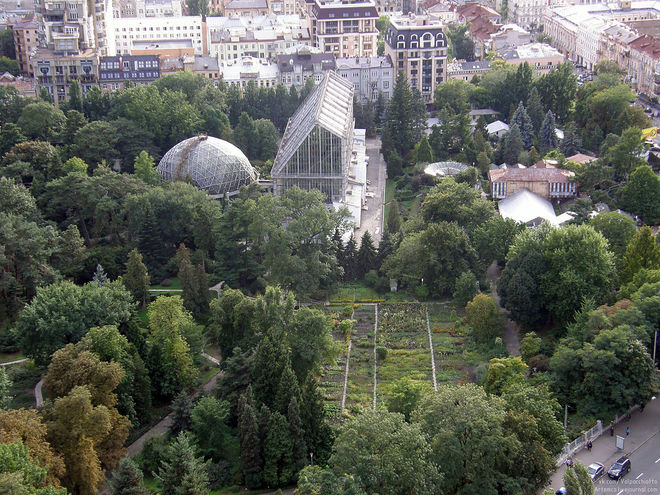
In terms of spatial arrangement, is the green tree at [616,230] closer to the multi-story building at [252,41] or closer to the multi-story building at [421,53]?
the multi-story building at [421,53]

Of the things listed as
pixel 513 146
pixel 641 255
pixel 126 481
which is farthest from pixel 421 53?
pixel 126 481

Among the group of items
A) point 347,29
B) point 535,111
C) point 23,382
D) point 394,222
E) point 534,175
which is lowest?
point 23,382

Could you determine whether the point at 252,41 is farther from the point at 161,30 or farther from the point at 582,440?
the point at 582,440

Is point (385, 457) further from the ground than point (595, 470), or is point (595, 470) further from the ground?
point (385, 457)

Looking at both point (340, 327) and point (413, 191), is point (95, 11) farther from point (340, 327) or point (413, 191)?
point (340, 327)

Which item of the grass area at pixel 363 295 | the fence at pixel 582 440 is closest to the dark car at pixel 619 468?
the fence at pixel 582 440
